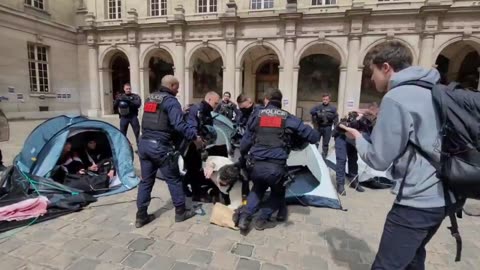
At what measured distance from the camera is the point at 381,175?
233 inches

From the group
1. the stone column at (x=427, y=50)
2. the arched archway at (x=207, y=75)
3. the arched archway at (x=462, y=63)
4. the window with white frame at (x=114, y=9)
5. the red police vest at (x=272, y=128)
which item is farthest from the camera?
the arched archway at (x=207, y=75)

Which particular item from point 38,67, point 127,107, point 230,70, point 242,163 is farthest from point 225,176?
point 38,67

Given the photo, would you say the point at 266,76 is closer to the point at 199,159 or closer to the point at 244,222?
the point at 199,159

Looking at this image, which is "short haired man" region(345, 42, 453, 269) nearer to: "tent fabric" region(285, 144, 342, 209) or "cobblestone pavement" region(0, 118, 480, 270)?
"cobblestone pavement" region(0, 118, 480, 270)

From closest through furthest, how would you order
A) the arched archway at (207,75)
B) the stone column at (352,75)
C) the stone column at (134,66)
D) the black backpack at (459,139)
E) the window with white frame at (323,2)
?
the black backpack at (459,139) → the stone column at (352,75) → the window with white frame at (323,2) → the stone column at (134,66) → the arched archway at (207,75)

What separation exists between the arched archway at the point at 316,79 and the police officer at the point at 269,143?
1629cm

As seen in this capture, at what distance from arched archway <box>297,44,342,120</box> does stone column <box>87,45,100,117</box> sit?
15.1 metres

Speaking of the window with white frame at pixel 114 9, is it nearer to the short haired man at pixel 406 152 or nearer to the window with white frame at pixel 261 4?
the window with white frame at pixel 261 4

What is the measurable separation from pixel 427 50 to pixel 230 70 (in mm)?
10753

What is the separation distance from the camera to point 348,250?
3281mm

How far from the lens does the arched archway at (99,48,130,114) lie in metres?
20.0

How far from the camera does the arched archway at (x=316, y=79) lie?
18891mm

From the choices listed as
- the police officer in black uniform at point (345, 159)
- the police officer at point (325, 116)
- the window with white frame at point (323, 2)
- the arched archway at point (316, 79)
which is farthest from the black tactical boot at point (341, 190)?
the arched archway at point (316, 79)

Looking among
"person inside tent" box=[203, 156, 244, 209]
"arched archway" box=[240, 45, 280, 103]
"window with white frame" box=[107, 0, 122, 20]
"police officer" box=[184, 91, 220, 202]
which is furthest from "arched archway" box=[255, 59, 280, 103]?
"person inside tent" box=[203, 156, 244, 209]
